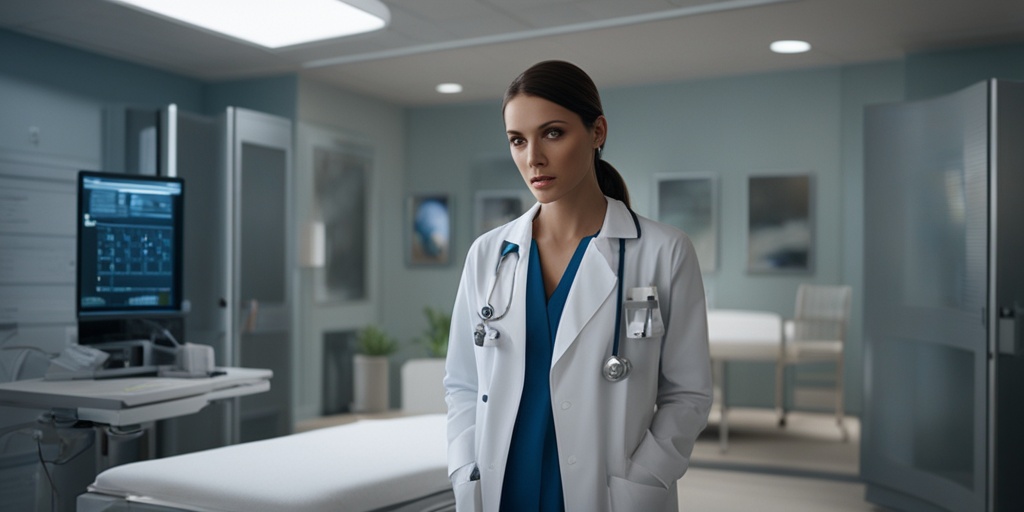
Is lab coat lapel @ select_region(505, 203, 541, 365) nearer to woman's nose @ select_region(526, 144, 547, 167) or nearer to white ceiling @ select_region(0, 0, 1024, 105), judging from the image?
woman's nose @ select_region(526, 144, 547, 167)

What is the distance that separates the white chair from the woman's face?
16.8ft

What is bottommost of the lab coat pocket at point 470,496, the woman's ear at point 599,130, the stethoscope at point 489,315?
the lab coat pocket at point 470,496

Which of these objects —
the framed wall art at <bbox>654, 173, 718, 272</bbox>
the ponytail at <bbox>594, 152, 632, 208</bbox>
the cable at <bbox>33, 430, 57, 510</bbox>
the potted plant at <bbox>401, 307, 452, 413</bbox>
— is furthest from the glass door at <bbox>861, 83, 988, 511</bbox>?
the cable at <bbox>33, 430, 57, 510</bbox>

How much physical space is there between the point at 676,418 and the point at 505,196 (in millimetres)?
6349

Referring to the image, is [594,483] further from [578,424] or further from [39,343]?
[39,343]

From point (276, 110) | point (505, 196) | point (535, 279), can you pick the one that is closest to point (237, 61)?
point (276, 110)

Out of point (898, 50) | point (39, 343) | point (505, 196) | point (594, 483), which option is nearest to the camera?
point (594, 483)

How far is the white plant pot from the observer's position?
729 cm

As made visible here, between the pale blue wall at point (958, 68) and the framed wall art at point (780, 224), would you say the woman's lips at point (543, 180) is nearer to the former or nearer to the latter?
the pale blue wall at point (958, 68)

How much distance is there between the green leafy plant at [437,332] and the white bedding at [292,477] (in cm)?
422

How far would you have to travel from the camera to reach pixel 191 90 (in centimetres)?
691

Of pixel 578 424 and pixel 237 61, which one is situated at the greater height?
pixel 237 61

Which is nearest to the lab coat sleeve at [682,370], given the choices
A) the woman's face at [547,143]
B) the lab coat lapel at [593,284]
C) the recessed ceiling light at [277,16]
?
the lab coat lapel at [593,284]

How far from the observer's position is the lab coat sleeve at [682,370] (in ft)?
5.20
